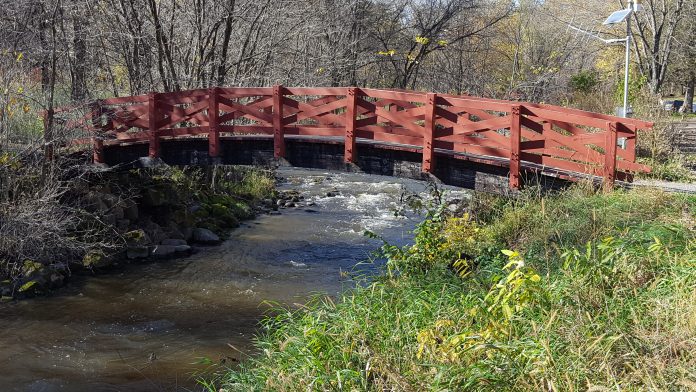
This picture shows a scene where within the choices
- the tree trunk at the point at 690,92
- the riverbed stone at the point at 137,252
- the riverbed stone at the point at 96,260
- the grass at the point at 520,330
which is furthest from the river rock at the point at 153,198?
the tree trunk at the point at 690,92

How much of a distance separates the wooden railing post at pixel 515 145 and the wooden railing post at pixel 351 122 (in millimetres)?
2921

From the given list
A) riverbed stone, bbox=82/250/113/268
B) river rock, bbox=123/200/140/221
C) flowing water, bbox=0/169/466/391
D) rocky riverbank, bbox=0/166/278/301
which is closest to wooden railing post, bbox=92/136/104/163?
rocky riverbank, bbox=0/166/278/301

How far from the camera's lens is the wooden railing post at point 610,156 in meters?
10.1

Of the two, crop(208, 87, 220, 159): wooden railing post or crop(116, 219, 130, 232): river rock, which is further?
crop(116, 219, 130, 232): river rock

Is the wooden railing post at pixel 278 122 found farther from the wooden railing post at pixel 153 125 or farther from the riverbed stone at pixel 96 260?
the riverbed stone at pixel 96 260

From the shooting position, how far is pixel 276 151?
1375cm

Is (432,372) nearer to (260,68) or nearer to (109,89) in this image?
(260,68)

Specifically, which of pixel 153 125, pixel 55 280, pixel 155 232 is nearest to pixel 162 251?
pixel 155 232

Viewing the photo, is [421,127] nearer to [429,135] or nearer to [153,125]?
[429,135]

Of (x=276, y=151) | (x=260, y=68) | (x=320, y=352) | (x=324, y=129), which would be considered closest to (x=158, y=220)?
(x=276, y=151)

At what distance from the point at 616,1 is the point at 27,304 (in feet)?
83.1

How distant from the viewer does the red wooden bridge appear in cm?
1045

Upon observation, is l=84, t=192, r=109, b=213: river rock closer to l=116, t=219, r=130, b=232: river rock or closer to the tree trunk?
l=116, t=219, r=130, b=232: river rock

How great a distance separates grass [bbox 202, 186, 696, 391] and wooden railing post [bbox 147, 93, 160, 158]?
324 inches
